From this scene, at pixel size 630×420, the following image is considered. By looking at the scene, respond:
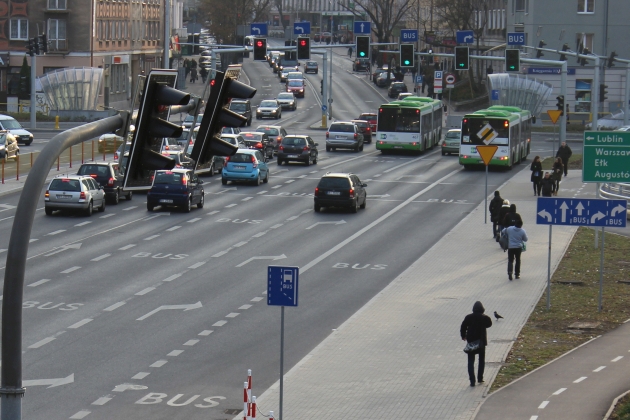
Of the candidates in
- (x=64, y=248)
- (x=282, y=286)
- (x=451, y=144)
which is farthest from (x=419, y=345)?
(x=451, y=144)

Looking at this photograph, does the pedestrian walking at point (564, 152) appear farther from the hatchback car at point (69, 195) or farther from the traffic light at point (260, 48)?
the hatchback car at point (69, 195)

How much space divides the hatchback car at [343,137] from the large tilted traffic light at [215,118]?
54.6 m

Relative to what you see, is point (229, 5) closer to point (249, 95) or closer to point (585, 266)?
point (585, 266)

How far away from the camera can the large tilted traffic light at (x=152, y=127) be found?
7402mm

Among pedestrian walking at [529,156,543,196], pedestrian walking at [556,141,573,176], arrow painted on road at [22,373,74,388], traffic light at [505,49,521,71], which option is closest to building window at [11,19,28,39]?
traffic light at [505,49,521,71]

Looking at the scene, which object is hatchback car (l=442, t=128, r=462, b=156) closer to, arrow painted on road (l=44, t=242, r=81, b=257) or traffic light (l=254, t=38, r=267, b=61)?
traffic light (l=254, t=38, r=267, b=61)

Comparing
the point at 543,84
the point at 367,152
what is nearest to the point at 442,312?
the point at 367,152

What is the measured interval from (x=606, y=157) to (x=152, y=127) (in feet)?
63.6

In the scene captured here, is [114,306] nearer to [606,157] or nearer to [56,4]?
[606,157]

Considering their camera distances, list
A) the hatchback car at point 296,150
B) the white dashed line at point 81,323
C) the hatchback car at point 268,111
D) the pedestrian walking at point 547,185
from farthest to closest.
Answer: the hatchback car at point 268,111 < the hatchback car at point 296,150 < the pedestrian walking at point 547,185 < the white dashed line at point 81,323

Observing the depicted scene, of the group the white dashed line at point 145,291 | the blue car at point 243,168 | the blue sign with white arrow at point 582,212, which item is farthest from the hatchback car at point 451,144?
the blue sign with white arrow at point 582,212

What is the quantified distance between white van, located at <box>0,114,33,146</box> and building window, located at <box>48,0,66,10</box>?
2591 cm

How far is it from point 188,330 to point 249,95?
1320 centimetres

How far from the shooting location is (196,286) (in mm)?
25281
